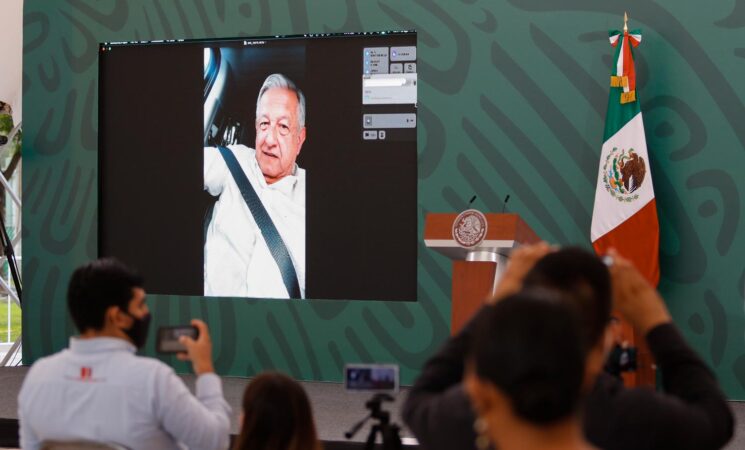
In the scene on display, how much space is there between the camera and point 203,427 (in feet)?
8.61

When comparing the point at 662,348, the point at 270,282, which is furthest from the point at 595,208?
the point at 662,348

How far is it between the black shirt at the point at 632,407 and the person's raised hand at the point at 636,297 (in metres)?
0.02

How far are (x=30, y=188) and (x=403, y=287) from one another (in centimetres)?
292

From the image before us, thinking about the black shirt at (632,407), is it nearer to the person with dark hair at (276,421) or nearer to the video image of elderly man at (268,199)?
the person with dark hair at (276,421)

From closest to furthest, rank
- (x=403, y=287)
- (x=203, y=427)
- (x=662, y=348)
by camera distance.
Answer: (x=662, y=348), (x=203, y=427), (x=403, y=287)

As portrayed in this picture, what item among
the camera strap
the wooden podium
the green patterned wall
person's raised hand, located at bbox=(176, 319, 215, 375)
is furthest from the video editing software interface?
person's raised hand, located at bbox=(176, 319, 215, 375)

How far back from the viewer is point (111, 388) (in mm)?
2582

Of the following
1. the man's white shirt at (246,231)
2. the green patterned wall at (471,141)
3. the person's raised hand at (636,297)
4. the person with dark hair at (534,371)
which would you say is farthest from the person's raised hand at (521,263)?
the man's white shirt at (246,231)

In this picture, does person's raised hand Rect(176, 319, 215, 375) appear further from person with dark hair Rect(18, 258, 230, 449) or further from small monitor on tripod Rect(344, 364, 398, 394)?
small monitor on tripod Rect(344, 364, 398, 394)

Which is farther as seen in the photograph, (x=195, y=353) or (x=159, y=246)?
(x=159, y=246)

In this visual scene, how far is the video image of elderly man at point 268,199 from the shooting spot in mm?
6934

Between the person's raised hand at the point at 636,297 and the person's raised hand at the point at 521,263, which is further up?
the person's raised hand at the point at 521,263

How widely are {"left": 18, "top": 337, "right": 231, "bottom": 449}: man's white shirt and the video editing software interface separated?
13.9 feet

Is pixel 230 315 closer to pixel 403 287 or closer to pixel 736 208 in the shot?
pixel 403 287
